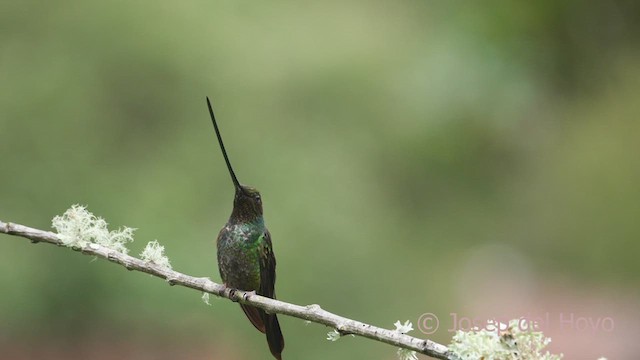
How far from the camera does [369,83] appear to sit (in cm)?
723

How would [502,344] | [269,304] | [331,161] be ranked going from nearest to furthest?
[502,344]
[269,304]
[331,161]

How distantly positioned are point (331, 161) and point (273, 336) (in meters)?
4.36

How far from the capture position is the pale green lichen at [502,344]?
1308 mm

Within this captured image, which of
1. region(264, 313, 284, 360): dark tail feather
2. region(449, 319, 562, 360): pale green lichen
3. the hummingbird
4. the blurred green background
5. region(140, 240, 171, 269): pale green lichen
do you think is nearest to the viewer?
region(449, 319, 562, 360): pale green lichen

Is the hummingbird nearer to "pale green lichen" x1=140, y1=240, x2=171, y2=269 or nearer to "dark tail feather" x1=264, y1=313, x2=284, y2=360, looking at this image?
"dark tail feather" x1=264, y1=313, x2=284, y2=360

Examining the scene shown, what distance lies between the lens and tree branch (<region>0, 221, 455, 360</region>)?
1414 millimetres

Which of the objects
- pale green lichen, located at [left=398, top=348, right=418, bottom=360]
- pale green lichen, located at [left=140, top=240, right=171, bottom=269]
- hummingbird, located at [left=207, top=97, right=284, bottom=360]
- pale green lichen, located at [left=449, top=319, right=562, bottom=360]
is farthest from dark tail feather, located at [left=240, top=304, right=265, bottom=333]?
pale green lichen, located at [left=449, top=319, right=562, bottom=360]

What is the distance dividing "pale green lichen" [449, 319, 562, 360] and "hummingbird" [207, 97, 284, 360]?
3.25ft

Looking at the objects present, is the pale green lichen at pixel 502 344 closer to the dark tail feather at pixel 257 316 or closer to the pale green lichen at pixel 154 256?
the pale green lichen at pixel 154 256

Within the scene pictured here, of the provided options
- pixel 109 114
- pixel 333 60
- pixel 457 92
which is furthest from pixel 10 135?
pixel 457 92

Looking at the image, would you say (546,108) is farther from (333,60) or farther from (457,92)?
(333,60)

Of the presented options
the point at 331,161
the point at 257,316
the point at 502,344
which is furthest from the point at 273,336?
the point at 331,161

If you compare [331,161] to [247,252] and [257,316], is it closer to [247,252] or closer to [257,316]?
[247,252]

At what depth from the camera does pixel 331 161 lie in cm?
650
